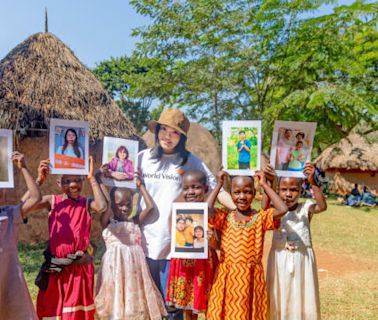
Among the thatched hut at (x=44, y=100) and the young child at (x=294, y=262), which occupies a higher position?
the thatched hut at (x=44, y=100)

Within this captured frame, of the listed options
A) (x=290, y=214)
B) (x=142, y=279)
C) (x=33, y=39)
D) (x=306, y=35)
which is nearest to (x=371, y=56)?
(x=306, y=35)

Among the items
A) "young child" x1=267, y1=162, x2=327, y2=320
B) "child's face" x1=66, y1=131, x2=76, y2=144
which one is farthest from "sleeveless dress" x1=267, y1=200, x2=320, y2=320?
"child's face" x1=66, y1=131, x2=76, y2=144

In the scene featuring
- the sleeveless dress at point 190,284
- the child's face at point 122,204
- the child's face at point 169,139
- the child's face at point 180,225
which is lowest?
the sleeveless dress at point 190,284

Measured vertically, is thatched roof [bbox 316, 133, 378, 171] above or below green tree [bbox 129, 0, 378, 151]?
below

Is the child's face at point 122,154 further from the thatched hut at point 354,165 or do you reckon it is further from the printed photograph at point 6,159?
the thatched hut at point 354,165

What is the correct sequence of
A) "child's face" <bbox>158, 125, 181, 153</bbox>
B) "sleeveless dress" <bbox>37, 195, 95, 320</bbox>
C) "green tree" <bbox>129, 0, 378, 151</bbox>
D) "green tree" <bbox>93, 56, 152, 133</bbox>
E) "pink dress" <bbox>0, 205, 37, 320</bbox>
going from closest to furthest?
1. "pink dress" <bbox>0, 205, 37, 320</bbox>
2. "sleeveless dress" <bbox>37, 195, 95, 320</bbox>
3. "child's face" <bbox>158, 125, 181, 153</bbox>
4. "green tree" <bbox>129, 0, 378, 151</bbox>
5. "green tree" <bbox>93, 56, 152, 133</bbox>

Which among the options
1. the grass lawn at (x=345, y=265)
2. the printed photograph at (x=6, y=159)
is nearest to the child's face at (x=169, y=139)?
the printed photograph at (x=6, y=159)

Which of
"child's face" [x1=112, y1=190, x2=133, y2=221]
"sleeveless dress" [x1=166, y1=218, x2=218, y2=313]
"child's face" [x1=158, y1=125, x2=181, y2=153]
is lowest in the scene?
"sleeveless dress" [x1=166, y1=218, x2=218, y2=313]

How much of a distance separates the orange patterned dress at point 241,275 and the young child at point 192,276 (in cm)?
10

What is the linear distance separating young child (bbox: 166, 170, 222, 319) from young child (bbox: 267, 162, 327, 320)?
0.49 meters

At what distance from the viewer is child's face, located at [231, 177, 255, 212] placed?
286 centimetres

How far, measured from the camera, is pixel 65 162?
287 cm

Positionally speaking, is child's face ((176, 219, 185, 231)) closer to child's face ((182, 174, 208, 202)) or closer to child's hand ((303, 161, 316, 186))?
child's face ((182, 174, 208, 202))

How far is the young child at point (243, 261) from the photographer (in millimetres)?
2748
